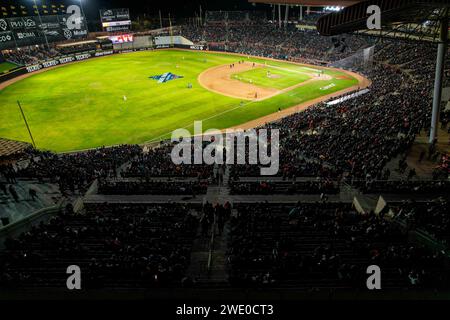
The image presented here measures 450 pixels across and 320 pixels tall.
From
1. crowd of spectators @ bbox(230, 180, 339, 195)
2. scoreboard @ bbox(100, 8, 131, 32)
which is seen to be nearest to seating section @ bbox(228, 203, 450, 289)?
crowd of spectators @ bbox(230, 180, 339, 195)

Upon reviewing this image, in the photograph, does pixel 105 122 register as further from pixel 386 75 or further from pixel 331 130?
pixel 386 75

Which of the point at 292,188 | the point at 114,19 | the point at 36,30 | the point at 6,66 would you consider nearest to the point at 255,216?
the point at 292,188

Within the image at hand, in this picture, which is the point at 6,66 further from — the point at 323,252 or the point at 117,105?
the point at 323,252

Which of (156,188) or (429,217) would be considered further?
(156,188)

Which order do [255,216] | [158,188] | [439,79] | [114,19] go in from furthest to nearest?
[114,19], [439,79], [158,188], [255,216]
